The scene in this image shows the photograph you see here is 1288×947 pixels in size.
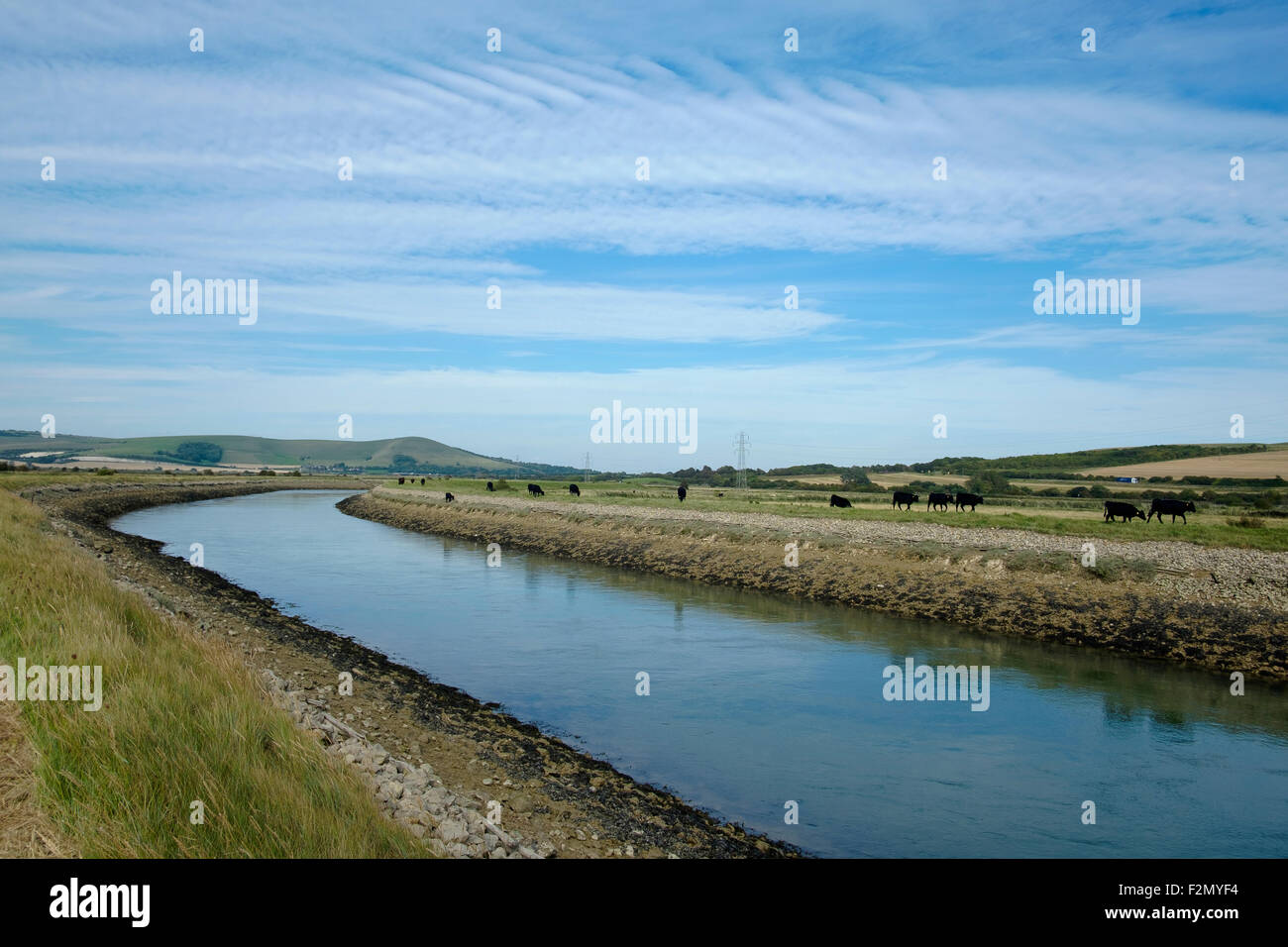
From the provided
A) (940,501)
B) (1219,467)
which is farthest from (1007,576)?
(1219,467)

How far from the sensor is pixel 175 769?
650cm

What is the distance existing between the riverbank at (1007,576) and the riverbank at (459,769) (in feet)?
51.4

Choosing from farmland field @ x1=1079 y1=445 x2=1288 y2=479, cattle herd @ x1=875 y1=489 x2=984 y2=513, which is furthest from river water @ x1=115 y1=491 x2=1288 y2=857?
farmland field @ x1=1079 y1=445 x2=1288 y2=479

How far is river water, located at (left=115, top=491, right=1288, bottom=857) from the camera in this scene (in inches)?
410

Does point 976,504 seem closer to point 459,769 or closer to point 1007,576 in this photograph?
point 1007,576

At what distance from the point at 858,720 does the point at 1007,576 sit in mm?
13330

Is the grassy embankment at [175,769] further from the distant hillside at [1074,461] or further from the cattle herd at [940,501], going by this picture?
the distant hillside at [1074,461]

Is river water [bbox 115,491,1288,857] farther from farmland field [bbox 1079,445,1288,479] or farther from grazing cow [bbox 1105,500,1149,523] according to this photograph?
farmland field [bbox 1079,445,1288,479]

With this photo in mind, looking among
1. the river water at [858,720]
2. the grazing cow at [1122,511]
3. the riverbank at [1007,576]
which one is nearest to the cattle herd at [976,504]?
the grazing cow at [1122,511]

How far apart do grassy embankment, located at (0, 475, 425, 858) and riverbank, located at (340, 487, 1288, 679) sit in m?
20.2
